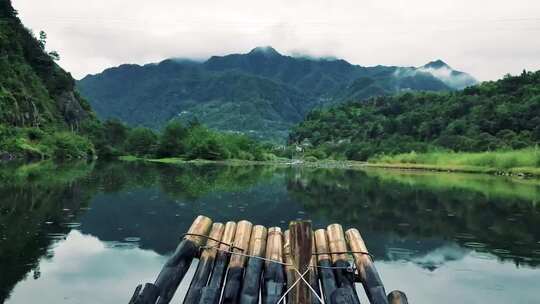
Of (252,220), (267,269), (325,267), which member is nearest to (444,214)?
(252,220)

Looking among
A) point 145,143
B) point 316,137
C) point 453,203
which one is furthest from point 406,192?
point 316,137

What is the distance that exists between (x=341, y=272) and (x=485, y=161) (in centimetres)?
6145

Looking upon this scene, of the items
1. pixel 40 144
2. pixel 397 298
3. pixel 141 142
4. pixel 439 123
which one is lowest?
pixel 141 142

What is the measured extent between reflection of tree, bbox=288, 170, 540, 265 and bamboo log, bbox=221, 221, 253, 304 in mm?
8514

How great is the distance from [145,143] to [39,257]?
11055 centimetres

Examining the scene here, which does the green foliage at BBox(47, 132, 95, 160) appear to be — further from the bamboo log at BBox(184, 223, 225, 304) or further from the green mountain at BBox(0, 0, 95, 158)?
the bamboo log at BBox(184, 223, 225, 304)

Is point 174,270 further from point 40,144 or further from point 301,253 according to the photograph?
point 40,144

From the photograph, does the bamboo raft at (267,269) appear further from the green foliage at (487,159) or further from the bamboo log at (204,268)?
the green foliage at (487,159)

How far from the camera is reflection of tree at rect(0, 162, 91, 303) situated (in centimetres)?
1145

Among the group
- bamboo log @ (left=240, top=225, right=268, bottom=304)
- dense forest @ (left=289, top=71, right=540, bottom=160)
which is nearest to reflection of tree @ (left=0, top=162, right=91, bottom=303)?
bamboo log @ (left=240, top=225, right=268, bottom=304)

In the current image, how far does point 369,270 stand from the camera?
26.6ft

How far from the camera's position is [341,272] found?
8.16m

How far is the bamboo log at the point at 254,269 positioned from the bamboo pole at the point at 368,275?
1.64 meters

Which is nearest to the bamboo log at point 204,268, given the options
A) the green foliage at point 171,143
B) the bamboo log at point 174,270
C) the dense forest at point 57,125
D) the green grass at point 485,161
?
the bamboo log at point 174,270
